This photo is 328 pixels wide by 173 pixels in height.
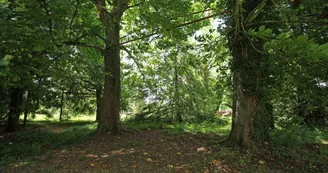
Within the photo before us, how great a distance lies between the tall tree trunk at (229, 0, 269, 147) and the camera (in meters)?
4.66

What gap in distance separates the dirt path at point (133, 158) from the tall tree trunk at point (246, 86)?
890mm

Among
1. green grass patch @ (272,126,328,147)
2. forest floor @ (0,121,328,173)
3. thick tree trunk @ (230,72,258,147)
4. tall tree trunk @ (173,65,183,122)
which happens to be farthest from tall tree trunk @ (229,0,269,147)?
tall tree trunk @ (173,65,183,122)

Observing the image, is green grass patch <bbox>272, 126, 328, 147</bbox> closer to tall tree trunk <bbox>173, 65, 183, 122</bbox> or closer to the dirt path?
the dirt path

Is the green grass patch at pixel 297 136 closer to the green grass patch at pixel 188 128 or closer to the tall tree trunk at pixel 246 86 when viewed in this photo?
the tall tree trunk at pixel 246 86

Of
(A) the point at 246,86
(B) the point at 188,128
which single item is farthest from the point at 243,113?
(B) the point at 188,128

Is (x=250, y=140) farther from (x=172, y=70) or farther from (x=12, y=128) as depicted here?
(x=12, y=128)

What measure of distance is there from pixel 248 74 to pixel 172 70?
6.83m

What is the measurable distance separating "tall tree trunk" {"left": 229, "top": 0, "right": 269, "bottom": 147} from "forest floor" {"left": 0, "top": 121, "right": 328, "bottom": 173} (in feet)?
1.22

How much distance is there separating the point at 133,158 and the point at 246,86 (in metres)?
2.90

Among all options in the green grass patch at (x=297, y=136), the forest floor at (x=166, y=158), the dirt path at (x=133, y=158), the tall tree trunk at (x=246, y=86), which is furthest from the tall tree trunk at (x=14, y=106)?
the green grass patch at (x=297, y=136)

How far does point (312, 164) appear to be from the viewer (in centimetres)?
466

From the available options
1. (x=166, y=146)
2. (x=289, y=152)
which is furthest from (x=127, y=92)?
(x=289, y=152)

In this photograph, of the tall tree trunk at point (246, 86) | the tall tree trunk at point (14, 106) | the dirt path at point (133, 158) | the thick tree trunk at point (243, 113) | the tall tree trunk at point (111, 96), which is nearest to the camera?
the dirt path at point (133, 158)

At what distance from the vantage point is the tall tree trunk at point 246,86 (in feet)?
15.3
